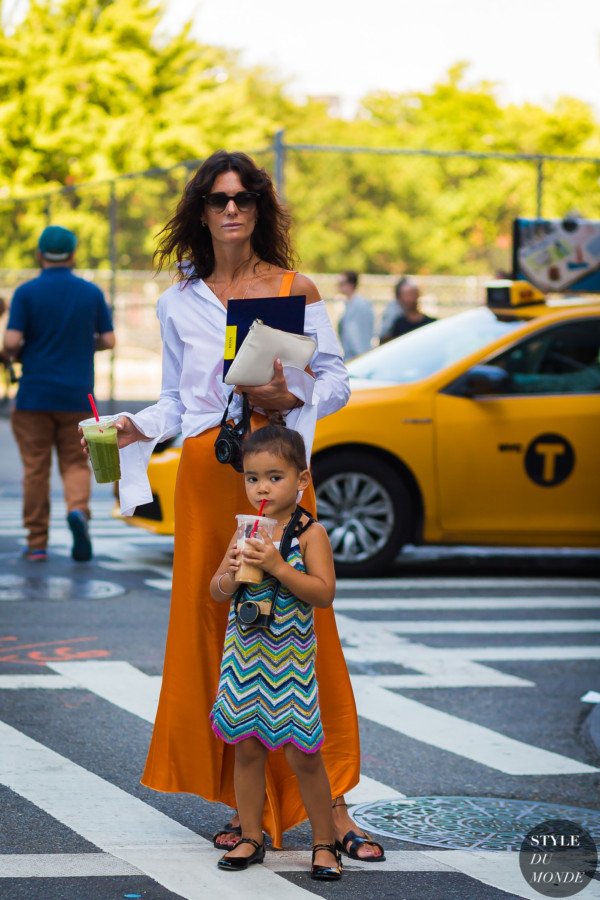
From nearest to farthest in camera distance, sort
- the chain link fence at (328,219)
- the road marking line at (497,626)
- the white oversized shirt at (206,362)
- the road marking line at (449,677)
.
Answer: the white oversized shirt at (206,362) → the road marking line at (449,677) → the road marking line at (497,626) → the chain link fence at (328,219)

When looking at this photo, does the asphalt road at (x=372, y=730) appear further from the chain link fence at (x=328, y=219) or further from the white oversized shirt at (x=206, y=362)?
the chain link fence at (x=328, y=219)

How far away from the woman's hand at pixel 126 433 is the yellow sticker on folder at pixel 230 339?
42 centimetres

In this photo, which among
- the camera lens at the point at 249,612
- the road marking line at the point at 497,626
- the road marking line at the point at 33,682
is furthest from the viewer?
the road marking line at the point at 497,626

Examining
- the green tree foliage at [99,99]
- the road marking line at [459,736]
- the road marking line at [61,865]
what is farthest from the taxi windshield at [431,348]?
the green tree foliage at [99,99]

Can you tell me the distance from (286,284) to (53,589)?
4999mm

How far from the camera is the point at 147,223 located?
68.7 feet

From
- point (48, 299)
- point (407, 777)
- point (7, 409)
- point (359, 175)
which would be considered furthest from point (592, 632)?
point (359, 175)

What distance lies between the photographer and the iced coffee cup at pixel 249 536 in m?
3.96

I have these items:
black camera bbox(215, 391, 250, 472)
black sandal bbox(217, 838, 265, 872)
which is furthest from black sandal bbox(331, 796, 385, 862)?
black camera bbox(215, 391, 250, 472)

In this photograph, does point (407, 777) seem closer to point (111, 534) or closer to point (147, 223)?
point (111, 534)

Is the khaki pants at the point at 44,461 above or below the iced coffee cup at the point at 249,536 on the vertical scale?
→ below

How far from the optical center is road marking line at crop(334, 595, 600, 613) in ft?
29.2

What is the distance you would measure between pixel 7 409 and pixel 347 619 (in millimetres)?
14843
